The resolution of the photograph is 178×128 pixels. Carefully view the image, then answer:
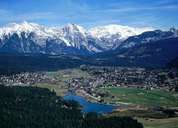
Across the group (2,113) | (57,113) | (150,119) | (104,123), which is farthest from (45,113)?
(150,119)

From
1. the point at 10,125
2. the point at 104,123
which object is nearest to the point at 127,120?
the point at 104,123

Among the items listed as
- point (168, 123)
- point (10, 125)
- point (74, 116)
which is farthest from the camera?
point (74, 116)

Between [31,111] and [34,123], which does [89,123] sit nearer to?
[34,123]

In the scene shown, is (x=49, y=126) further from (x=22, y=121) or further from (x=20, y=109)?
(x=20, y=109)

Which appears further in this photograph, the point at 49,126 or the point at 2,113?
the point at 2,113

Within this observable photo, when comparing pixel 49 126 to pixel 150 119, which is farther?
pixel 150 119

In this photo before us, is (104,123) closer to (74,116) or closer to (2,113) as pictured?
(74,116)

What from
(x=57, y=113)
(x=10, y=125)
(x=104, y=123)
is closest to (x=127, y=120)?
(x=104, y=123)

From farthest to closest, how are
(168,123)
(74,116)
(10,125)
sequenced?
(74,116) < (168,123) < (10,125)
